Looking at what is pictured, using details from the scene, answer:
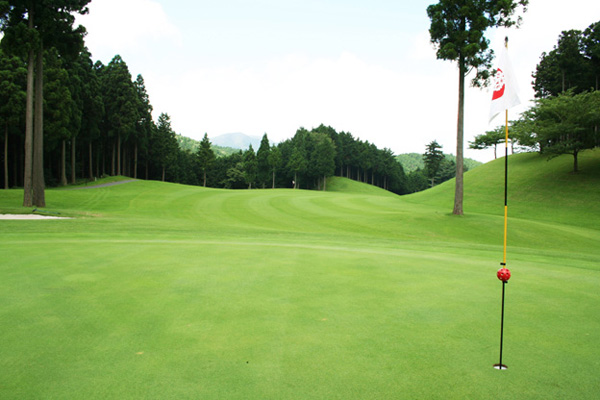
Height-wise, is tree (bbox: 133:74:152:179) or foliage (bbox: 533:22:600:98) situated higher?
foliage (bbox: 533:22:600:98)

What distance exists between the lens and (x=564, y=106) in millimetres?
32438

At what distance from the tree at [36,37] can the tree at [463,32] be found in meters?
20.8

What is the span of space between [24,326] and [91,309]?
708 millimetres

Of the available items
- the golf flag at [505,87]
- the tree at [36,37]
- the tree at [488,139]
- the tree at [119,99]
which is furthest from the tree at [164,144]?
the golf flag at [505,87]

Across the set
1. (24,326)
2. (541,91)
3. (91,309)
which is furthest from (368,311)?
(541,91)

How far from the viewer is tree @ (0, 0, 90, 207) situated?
1989cm

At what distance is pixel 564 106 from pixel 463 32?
17368mm

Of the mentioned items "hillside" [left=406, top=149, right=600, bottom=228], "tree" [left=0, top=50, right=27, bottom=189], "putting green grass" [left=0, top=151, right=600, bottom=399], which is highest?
"tree" [left=0, top=50, right=27, bottom=189]

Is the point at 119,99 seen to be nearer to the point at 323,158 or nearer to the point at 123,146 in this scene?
the point at 123,146

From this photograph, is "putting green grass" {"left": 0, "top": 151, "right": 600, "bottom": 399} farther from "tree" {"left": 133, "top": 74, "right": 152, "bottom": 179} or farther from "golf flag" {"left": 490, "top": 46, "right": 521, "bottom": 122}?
"tree" {"left": 133, "top": 74, "right": 152, "bottom": 179}

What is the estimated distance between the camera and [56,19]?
21.3 meters

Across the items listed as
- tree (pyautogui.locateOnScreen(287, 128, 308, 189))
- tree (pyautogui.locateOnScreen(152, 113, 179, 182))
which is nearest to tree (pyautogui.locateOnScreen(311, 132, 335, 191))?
tree (pyautogui.locateOnScreen(287, 128, 308, 189))

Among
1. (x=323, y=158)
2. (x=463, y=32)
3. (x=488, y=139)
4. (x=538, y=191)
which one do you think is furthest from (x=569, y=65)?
(x=323, y=158)

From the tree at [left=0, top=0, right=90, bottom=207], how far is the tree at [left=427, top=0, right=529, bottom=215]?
20.8 meters
